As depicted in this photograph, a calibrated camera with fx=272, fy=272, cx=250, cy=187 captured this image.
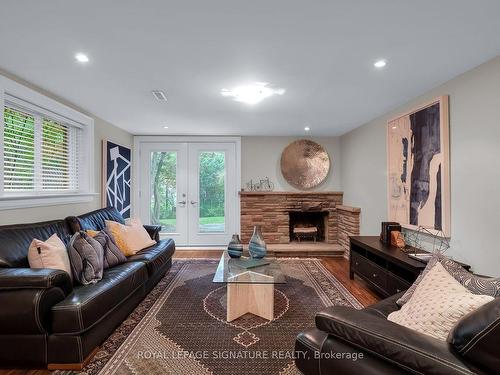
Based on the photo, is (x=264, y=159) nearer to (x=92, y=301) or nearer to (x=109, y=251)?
(x=109, y=251)

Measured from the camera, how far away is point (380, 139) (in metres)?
3.91

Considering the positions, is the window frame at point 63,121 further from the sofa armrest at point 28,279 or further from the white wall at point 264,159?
the white wall at point 264,159

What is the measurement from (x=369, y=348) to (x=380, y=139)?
3354 mm

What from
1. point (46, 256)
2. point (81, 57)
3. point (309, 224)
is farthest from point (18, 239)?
point (309, 224)

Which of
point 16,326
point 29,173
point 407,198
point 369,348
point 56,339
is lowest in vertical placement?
point 56,339

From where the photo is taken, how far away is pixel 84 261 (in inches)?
90.0

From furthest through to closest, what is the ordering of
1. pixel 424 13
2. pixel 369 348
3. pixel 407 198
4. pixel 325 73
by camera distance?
pixel 407 198 → pixel 325 73 → pixel 424 13 → pixel 369 348

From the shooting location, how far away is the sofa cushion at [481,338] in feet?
3.03

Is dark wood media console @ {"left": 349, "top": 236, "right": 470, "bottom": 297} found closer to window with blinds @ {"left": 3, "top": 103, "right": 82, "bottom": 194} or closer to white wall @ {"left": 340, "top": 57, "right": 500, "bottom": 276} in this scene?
white wall @ {"left": 340, "top": 57, "right": 500, "bottom": 276}

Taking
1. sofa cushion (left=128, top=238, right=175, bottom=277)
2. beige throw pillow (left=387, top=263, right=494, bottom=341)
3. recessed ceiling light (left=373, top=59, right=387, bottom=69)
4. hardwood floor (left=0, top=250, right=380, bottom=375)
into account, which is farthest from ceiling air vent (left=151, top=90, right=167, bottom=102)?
beige throw pillow (left=387, top=263, right=494, bottom=341)

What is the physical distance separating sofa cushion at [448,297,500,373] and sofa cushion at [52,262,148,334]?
208cm

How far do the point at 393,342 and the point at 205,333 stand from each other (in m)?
1.65

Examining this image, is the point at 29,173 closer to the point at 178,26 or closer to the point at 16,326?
the point at 16,326

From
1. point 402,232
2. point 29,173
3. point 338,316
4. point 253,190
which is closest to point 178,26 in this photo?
point 338,316
